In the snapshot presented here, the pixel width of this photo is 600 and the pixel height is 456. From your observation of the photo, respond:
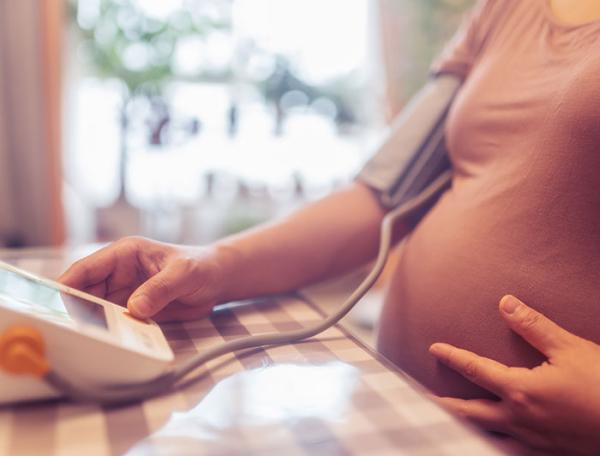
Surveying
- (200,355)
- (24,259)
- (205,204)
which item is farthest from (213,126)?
(200,355)

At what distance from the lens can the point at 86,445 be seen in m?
0.34

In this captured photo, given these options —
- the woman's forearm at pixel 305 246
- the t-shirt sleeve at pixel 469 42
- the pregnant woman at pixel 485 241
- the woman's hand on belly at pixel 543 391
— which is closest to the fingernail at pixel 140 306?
the pregnant woman at pixel 485 241

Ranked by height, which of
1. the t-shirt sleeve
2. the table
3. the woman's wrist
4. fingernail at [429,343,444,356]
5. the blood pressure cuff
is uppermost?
the t-shirt sleeve

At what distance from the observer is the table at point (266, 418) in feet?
1.12

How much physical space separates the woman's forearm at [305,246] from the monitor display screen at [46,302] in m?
0.17

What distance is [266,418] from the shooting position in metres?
0.37

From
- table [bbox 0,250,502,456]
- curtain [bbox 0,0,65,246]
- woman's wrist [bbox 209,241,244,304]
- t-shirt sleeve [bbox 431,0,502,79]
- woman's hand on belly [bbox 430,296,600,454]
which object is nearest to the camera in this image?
table [bbox 0,250,502,456]

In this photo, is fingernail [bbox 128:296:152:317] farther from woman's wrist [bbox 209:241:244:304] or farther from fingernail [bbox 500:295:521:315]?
fingernail [bbox 500:295:521:315]

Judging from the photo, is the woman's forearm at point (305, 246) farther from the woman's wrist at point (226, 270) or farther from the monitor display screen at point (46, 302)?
the monitor display screen at point (46, 302)

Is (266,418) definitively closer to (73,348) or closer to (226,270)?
(73,348)

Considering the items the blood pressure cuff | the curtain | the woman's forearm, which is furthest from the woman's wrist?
the curtain

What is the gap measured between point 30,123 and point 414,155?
4.42 ft

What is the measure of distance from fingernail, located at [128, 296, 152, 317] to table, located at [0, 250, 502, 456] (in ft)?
0.14

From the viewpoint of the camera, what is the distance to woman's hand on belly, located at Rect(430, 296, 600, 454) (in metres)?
0.44
